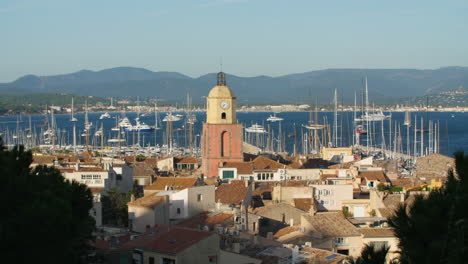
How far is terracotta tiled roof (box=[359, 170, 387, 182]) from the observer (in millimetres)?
38250

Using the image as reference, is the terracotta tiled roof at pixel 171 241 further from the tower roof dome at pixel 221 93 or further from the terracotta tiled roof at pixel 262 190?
the tower roof dome at pixel 221 93

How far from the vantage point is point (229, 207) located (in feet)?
94.7

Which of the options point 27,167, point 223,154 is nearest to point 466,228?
point 27,167

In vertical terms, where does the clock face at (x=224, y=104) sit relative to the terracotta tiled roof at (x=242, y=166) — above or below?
above

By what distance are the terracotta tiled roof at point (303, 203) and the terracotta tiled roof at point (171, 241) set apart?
1088 centimetres

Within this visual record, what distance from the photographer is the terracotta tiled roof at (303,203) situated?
30.8 meters

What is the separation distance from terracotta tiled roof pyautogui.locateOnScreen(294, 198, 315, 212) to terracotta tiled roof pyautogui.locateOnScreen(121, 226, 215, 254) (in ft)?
35.7

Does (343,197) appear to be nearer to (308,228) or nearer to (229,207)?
(229,207)

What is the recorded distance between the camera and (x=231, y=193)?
32.5 metres

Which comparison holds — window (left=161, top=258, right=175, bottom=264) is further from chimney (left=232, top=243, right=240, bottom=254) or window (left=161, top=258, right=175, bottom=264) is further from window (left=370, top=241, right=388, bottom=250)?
window (left=370, top=241, right=388, bottom=250)

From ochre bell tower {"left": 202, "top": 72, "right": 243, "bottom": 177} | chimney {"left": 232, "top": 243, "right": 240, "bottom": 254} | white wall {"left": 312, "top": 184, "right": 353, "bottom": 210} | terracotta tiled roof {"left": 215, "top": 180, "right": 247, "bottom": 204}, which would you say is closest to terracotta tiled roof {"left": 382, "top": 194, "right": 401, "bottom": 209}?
white wall {"left": 312, "top": 184, "right": 353, "bottom": 210}

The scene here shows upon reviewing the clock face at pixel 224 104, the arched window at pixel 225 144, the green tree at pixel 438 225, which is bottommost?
the arched window at pixel 225 144

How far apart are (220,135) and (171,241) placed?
2494cm

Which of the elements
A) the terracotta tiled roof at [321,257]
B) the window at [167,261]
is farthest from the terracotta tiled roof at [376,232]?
the window at [167,261]
